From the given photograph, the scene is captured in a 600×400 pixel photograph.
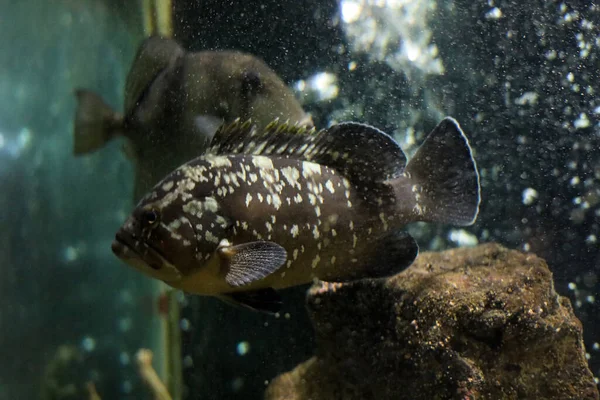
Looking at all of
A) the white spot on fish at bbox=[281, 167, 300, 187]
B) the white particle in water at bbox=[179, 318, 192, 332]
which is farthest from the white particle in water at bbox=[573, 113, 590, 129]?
the white particle in water at bbox=[179, 318, 192, 332]

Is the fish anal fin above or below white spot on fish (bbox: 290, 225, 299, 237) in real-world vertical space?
below

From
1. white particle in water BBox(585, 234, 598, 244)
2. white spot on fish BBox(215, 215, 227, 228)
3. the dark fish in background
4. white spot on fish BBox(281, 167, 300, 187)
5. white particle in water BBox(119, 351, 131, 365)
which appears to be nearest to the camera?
white spot on fish BBox(215, 215, 227, 228)

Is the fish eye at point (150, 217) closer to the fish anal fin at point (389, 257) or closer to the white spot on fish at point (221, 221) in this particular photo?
the white spot on fish at point (221, 221)

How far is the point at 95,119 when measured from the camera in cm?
295

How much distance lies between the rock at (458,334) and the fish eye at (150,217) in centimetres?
110

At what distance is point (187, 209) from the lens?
1.80m

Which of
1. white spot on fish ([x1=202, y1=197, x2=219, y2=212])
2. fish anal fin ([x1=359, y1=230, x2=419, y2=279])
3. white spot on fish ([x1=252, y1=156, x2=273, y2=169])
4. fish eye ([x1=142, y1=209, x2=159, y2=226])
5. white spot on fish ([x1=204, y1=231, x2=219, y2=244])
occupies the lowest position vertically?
fish anal fin ([x1=359, y1=230, x2=419, y2=279])

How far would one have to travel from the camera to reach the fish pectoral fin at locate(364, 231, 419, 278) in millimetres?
2189

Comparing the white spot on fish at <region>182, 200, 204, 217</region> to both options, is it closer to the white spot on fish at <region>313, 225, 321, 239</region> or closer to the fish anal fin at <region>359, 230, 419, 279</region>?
the white spot on fish at <region>313, 225, 321, 239</region>

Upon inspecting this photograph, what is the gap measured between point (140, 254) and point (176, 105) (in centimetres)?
123

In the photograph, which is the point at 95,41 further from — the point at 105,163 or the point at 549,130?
the point at 549,130

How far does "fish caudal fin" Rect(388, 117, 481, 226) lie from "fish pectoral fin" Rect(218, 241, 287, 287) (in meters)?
0.82

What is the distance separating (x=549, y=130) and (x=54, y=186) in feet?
25.7

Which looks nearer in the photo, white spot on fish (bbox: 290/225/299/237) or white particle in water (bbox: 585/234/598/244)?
white spot on fish (bbox: 290/225/299/237)
